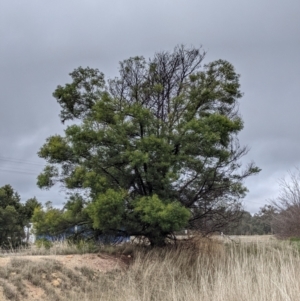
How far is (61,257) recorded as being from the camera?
12.3 m

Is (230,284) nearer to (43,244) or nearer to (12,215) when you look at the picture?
(43,244)

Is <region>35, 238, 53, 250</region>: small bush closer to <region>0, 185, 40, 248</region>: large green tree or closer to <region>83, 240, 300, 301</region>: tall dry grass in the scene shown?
<region>83, 240, 300, 301</region>: tall dry grass

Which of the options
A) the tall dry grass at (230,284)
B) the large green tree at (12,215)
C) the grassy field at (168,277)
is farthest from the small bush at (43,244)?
the large green tree at (12,215)

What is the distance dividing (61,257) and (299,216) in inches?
600

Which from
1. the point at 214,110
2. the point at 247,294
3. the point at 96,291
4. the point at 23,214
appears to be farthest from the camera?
the point at 23,214

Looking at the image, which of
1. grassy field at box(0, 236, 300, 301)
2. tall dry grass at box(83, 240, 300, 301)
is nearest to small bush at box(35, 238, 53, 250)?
grassy field at box(0, 236, 300, 301)

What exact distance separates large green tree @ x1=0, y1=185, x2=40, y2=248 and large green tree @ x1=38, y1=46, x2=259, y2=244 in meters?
12.3

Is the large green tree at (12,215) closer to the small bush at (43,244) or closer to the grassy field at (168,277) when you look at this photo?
Answer: the small bush at (43,244)

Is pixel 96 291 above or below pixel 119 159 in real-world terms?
below

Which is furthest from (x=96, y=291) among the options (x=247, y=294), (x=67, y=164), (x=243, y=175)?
(x=243, y=175)

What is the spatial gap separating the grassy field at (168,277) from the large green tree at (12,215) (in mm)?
14092

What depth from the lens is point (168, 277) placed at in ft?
35.9

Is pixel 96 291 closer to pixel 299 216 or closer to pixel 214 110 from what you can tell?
pixel 214 110

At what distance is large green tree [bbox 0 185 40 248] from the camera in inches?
1048
